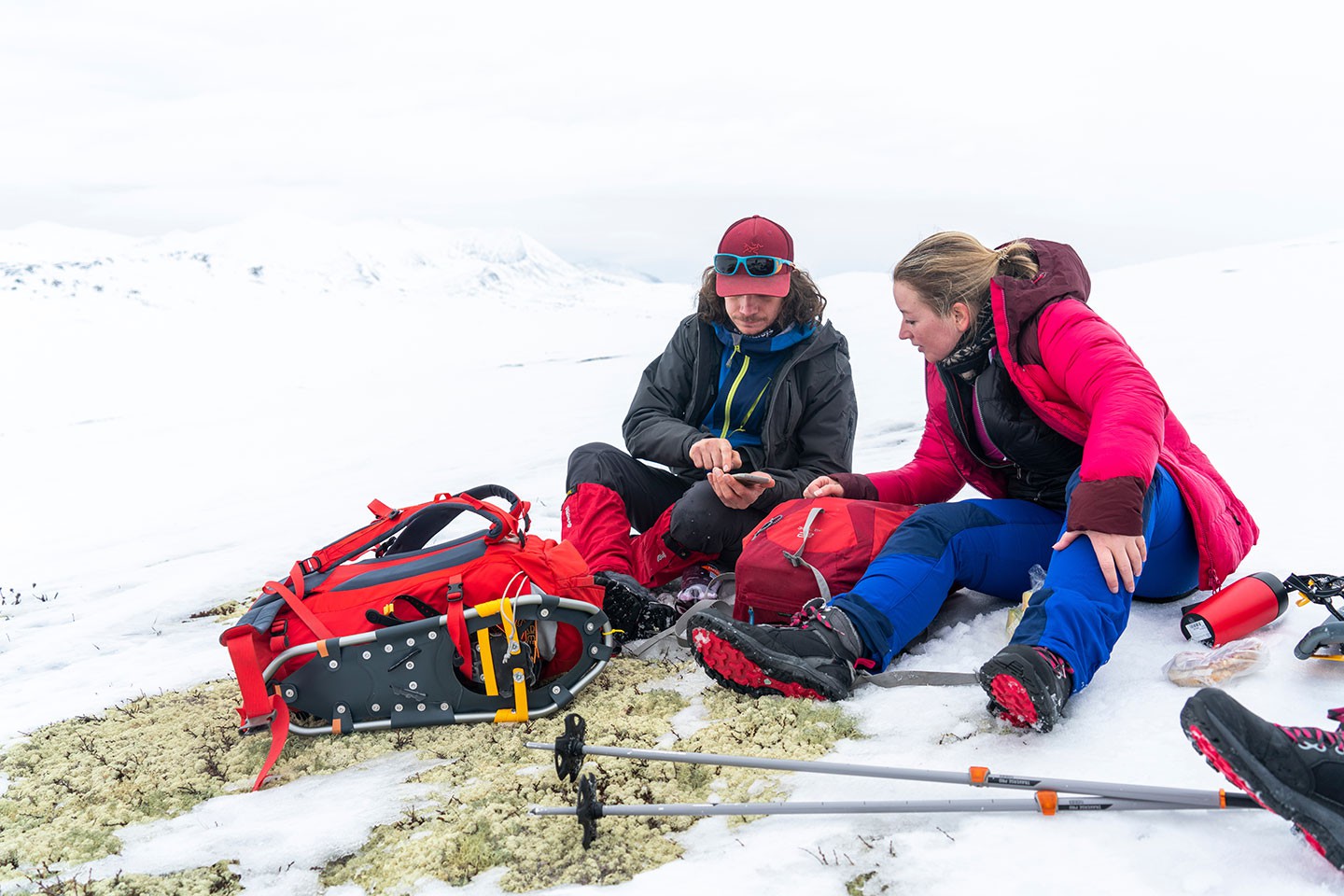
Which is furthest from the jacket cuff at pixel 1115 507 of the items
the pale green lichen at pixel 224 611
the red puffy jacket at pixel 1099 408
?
the pale green lichen at pixel 224 611

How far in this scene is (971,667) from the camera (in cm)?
320

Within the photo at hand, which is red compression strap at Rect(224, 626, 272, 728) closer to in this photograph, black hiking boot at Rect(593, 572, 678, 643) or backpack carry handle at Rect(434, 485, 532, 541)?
backpack carry handle at Rect(434, 485, 532, 541)

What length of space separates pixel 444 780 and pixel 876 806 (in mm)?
1387

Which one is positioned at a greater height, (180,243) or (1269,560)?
(180,243)

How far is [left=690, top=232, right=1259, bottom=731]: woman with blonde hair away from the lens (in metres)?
2.60

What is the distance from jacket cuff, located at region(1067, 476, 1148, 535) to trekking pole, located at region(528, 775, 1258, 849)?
0.79 m

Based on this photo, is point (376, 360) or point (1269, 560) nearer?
point (1269, 560)

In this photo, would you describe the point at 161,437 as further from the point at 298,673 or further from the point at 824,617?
the point at 824,617

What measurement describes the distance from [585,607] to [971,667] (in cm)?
143

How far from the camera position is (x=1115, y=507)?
8.43 feet

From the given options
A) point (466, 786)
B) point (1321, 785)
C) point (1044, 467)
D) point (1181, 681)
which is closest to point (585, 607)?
point (466, 786)

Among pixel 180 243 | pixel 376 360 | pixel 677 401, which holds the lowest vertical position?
pixel 376 360

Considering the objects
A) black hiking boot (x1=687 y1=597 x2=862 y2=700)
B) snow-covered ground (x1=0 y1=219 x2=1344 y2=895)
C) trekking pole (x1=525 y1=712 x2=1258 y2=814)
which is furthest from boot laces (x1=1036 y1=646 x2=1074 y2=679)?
black hiking boot (x1=687 y1=597 x2=862 y2=700)

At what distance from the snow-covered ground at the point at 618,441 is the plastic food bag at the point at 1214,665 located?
0.20 ft
